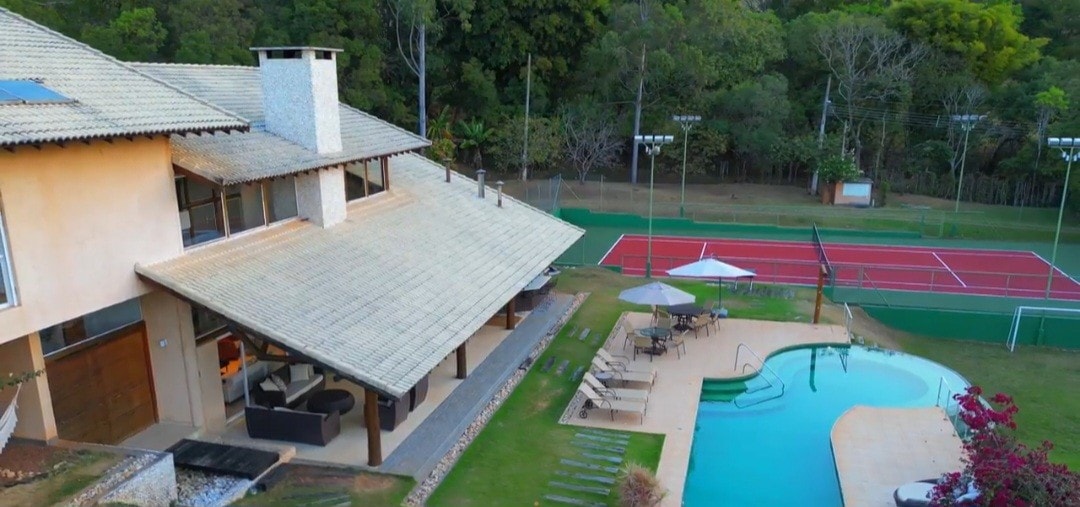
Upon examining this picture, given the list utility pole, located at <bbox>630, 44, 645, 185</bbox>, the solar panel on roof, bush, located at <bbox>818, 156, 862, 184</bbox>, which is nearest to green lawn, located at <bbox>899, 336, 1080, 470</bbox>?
the solar panel on roof

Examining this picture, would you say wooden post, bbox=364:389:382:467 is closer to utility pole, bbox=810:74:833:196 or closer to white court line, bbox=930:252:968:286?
white court line, bbox=930:252:968:286

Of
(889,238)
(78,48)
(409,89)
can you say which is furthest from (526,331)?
(409,89)

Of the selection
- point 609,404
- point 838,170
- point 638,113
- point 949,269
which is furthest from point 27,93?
point 638,113

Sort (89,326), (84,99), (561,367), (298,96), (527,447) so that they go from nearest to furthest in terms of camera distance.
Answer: (84,99), (89,326), (527,447), (298,96), (561,367)

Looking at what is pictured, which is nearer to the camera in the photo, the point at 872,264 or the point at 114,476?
the point at 114,476

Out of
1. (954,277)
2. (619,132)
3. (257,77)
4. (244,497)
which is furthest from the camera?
(619,132)

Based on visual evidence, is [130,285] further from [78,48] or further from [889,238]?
[889,238]

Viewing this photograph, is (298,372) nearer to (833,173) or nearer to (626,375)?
(626,375)
